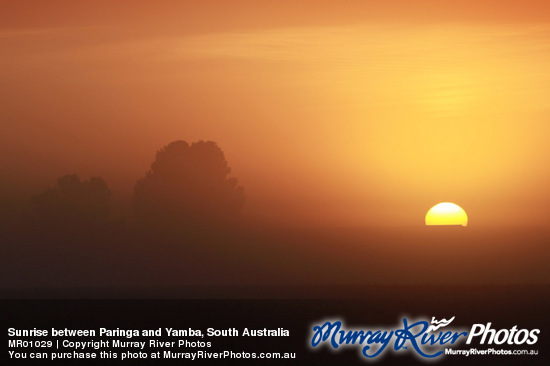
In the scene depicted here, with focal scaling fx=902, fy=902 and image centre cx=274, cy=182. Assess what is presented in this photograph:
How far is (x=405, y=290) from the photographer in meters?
94.2

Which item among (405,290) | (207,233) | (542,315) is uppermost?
(207,233)

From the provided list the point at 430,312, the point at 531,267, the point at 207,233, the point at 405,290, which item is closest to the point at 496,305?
the point at 430,312

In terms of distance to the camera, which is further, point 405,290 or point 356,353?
point 405,290

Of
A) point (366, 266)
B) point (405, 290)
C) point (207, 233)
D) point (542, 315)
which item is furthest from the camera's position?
point (207, 233)

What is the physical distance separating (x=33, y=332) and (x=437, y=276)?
235ft

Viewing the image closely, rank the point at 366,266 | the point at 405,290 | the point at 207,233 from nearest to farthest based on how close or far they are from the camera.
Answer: the point at 405,290 < the point at 366,266 < the point at 207,233

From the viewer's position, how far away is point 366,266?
104m

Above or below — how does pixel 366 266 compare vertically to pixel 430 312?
above

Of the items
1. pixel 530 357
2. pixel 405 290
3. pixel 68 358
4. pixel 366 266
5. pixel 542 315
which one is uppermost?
pixel 366 266

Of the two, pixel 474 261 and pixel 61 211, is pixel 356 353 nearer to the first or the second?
pixel 474 261

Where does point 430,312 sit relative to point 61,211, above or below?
below

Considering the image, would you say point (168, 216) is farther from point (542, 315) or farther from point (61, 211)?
point (542, 315)

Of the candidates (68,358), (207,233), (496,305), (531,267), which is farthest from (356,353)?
(207,233)

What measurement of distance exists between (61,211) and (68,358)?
382 feet
